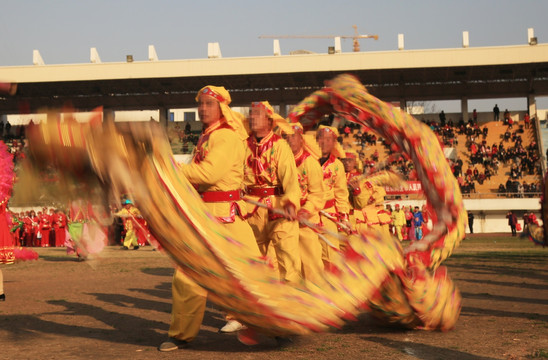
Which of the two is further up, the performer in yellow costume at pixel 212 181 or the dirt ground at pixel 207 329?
the performer in yellow costume at pixel 212 181

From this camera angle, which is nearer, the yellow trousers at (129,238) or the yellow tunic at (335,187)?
the yellow tunic at (335,187)

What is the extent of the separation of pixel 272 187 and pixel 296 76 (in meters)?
34.5

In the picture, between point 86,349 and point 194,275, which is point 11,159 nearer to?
point 86,349

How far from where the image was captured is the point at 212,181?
5.81 meters

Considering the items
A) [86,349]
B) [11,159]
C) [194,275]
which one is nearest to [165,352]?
[86,349]

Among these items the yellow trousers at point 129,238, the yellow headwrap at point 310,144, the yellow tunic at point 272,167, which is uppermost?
the yellow headwrap at point 310,144

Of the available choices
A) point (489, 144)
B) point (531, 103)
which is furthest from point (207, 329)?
point (531, 103)

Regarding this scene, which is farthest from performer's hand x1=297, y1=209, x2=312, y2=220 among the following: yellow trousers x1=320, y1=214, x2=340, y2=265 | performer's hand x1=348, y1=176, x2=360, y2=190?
performer's hand x1=348, y1=176, x2=360, y2=190

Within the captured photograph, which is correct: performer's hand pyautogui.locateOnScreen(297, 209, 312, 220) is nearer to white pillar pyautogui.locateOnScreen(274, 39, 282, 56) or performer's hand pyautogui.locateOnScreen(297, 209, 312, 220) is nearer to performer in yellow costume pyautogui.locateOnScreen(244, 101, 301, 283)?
performer in yellow costume pyautogui.locateOnScreen(244, 101, 301, 283)

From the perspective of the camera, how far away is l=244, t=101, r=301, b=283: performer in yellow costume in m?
7.07

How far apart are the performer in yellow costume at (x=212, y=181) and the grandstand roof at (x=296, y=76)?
113 ft

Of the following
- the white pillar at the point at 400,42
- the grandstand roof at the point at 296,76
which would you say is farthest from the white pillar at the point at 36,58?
the white pillar at the point at 400,42

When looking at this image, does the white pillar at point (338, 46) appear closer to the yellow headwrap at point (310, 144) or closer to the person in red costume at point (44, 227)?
the person in red costume at point (44, 227)

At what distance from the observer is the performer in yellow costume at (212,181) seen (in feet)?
19.2
